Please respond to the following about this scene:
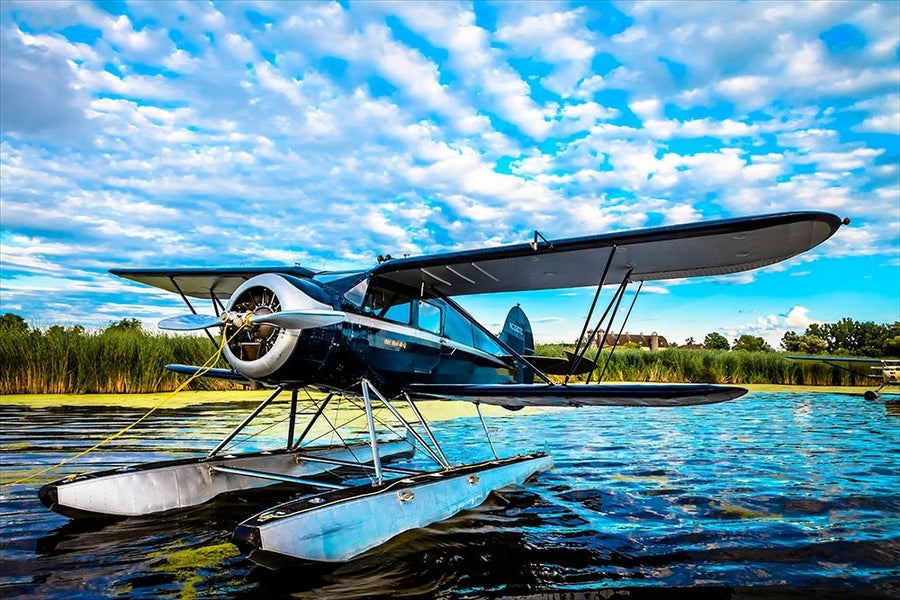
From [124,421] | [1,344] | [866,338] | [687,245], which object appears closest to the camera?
[687,245]

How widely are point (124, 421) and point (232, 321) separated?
23.7ft

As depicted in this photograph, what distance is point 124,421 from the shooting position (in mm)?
11336

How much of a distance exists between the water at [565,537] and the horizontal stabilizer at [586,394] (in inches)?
45.8

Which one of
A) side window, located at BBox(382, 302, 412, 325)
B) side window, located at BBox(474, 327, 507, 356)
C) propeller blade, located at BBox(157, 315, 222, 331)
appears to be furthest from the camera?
side window, located at BBox(474, 327, 507, 356)

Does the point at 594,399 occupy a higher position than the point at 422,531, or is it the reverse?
the point at 594,399

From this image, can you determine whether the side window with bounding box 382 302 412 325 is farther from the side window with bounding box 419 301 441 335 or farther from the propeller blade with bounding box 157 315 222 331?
the propeller blade with bounding box 157 315 222 331

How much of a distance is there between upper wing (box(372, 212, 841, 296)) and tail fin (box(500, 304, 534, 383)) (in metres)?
2.36

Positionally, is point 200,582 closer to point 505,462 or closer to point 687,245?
point 505,462

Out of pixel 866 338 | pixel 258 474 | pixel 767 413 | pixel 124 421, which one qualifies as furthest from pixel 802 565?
pixel 866 338

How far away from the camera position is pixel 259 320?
5.69m

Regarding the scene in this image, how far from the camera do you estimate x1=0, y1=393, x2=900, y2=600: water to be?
409cm

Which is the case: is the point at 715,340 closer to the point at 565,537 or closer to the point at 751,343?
the point at 751,343

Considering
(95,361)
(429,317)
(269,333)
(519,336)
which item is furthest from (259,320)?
(95,361)

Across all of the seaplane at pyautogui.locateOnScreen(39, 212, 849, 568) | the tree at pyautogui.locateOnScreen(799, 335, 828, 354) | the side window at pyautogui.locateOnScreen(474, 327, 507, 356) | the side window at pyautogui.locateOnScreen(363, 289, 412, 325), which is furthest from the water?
the tree at pyautogui.locateOnScreen(799, 335, 828, 354)
